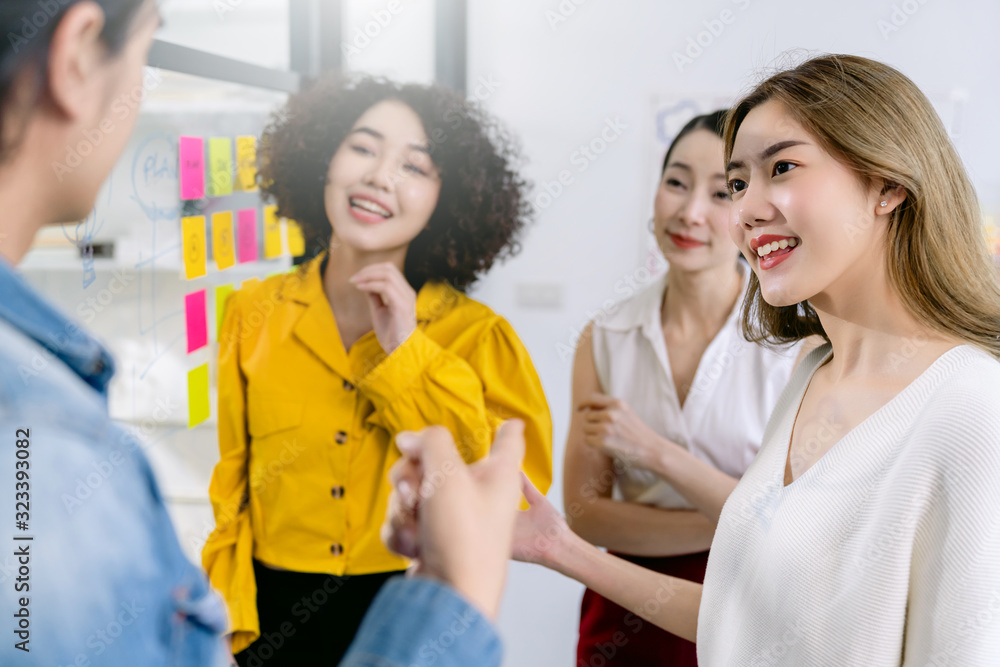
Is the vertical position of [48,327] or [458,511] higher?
[48,327]

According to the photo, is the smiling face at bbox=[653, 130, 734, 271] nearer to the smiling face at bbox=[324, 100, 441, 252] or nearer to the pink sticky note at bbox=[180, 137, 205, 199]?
the smiling face at bbox=[324, 100, 441, 252]

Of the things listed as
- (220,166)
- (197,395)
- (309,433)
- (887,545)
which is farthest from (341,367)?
(887,545)

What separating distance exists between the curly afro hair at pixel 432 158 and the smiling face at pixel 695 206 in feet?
1.14

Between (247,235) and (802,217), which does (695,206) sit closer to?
(802,217)

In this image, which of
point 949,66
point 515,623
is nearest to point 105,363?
point 515,623

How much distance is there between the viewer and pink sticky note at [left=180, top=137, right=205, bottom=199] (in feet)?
3.50

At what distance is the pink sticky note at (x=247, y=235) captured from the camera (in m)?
1.23

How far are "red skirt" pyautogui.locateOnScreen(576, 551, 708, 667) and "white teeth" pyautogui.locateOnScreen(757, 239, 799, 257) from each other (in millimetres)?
719

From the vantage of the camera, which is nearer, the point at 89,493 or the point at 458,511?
the point at 89,493

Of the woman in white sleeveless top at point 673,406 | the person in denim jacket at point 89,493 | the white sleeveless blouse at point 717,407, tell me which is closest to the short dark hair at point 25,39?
the person in denim jacket at point 89,493

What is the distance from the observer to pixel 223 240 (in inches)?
46.4

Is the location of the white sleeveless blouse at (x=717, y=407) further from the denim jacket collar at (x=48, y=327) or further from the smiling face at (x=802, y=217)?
the denim jacket collar at (x=48, y=327)

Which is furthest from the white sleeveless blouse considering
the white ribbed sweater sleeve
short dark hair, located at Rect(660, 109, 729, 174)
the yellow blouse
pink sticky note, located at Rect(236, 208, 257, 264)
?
pink sticky note, located at Rect(236, 208, 257, 264)

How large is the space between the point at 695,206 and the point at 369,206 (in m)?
0.61
